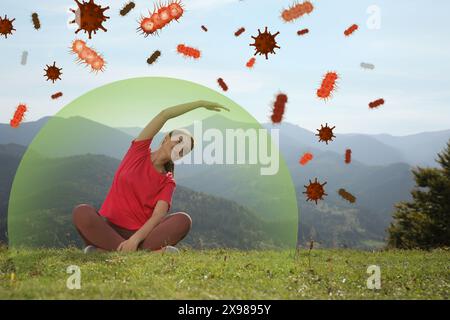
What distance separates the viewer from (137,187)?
1230 cm

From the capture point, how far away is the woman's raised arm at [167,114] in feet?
40.2

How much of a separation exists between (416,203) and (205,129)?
16.4m

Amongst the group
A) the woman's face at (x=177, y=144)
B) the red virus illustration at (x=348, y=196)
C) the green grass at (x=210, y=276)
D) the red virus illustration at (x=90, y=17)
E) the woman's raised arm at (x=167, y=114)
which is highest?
the red virus illustration at (x=90, y=17)

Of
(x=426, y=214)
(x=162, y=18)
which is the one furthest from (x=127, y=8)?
(x=426, y=214)

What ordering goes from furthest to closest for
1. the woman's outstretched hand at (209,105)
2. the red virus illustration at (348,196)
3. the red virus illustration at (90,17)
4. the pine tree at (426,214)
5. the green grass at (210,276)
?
the pine tree at (426,214) → the red virus illustration at (348,196) → the woman's outstretched hand at (209,105) → the red virus illustration at (90,17) → the green grass at (210,276)

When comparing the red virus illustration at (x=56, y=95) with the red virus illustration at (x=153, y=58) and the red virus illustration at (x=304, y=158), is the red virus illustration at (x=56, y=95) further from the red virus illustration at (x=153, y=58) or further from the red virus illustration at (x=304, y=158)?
the red virus illustration at (x=304, y=158)

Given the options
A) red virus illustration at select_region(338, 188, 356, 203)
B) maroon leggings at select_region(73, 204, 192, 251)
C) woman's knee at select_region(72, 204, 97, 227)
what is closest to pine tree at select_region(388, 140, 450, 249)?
red virus illustration at select_region(338, 188, 356, 203)

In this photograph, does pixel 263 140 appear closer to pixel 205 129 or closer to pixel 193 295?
pixel 205 129

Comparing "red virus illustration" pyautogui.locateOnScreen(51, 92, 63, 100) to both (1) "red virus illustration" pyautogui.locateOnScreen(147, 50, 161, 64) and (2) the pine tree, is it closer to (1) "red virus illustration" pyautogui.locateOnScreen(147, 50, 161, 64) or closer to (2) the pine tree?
(1) "red virus illustration" pyautogui.locateOnScreen(147, 50, 161, 64)

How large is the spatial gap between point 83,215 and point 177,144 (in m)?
2.43

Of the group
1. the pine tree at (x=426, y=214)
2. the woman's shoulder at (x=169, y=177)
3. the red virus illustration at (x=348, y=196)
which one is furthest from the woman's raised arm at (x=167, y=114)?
the pine tree at (x=426, y=214)

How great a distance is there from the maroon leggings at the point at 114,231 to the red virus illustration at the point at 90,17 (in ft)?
12.2

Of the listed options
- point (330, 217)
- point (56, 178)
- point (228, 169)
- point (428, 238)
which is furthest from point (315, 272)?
point (330, 217)

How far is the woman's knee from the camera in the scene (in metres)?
12.5
